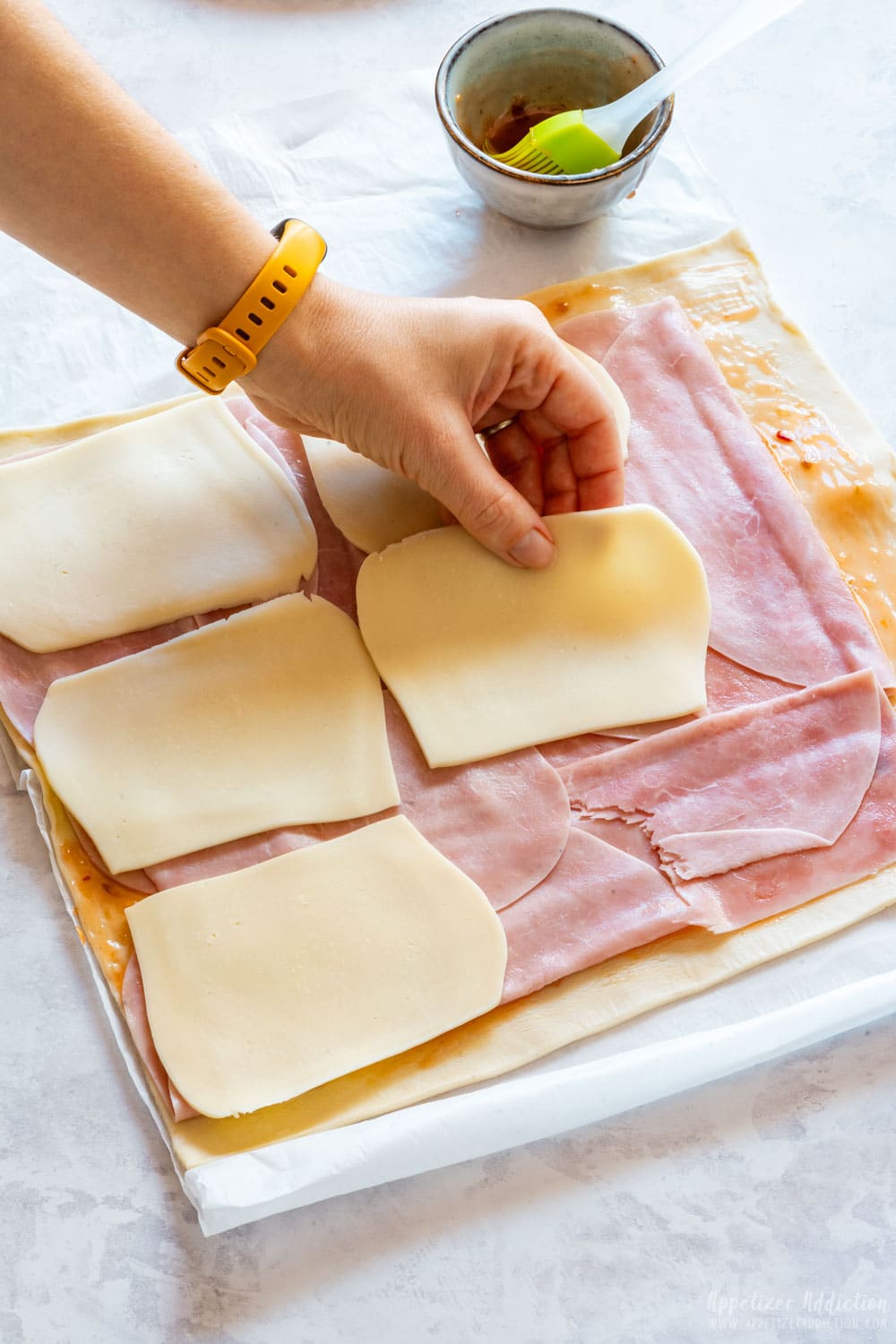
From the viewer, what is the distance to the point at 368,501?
1426 millimetres

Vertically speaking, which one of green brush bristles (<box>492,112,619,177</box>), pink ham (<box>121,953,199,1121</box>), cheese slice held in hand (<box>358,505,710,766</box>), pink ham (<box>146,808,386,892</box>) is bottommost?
pink ham (<box>121,953,199,1121</box>)

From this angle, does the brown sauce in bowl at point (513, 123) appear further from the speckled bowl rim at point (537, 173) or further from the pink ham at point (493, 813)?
the pink ham at point (493, 813)

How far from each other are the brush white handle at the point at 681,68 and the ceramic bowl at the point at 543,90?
39 millimetres

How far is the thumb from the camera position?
1.29 metres

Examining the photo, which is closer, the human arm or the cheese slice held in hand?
the human arm

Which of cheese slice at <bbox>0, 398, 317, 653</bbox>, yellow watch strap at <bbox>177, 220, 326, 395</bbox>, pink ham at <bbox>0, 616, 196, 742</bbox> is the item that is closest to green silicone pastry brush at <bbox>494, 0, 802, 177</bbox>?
yellow watch strap at <bbox>177, 220, 326, 395</bbox>

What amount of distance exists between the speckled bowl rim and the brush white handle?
3 centimetres

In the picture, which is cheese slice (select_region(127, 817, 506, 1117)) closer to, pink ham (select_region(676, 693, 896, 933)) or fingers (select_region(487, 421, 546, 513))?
pink ham (select_region(676, 693, 896, 933))

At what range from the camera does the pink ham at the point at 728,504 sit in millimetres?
1403

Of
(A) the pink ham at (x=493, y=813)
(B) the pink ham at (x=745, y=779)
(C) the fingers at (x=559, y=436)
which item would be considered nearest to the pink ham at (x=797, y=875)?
(B) the pink ham at (x=745, y=779)

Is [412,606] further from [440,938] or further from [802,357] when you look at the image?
Answer: [802,357]

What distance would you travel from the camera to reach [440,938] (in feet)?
3.96

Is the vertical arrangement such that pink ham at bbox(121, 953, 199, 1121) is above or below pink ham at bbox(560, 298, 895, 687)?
below

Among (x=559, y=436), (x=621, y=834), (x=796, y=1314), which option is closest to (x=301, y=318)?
(x=559, y=436)
